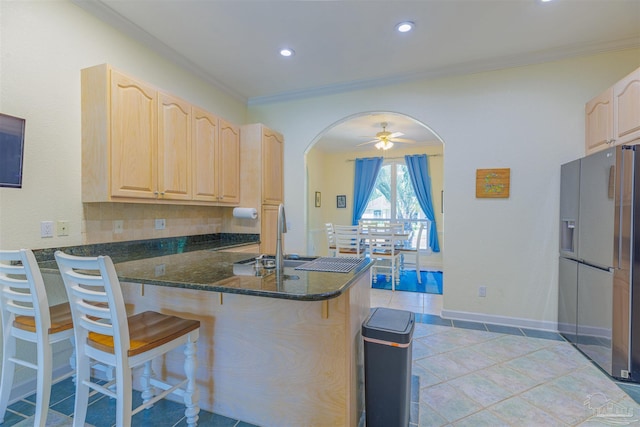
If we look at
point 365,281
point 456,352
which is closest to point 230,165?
point 365,281

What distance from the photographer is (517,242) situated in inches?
120

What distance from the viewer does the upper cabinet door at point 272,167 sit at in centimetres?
359

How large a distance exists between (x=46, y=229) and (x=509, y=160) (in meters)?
4.10

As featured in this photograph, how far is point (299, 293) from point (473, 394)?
1596mm

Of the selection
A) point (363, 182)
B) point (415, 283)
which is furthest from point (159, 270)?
point (363, 182)

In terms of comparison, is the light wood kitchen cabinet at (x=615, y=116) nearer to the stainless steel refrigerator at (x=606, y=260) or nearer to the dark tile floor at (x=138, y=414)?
the stainless steel refrigerator at (x=606, y=260)

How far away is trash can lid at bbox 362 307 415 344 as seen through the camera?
1.49 metres

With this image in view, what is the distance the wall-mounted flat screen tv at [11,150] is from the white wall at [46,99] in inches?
1.9

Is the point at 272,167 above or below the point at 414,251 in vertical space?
above

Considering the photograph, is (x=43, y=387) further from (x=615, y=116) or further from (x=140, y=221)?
(x=615, y=116)

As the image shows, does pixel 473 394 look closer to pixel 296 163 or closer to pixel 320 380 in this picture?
pixel 320 380

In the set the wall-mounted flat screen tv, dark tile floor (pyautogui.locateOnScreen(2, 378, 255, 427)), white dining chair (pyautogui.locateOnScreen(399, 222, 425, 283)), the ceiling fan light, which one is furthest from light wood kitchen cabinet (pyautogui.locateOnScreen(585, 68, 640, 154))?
the wall-mounted flat screen tv

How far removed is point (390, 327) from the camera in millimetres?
1540

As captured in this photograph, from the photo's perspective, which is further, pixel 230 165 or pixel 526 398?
pixel 230 165
